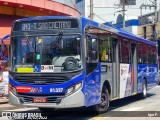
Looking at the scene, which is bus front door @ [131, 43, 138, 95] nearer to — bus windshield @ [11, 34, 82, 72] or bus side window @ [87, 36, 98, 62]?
bus side window @ [87, 36, 98, 62]

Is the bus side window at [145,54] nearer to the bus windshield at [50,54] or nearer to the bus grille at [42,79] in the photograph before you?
the bus windshield at [50,54]

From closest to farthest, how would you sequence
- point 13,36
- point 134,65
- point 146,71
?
point 13,36 < point 134,65 < point 146,71

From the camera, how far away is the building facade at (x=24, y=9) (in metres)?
23.5

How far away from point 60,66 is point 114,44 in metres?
3.91

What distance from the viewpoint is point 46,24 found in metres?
11.8

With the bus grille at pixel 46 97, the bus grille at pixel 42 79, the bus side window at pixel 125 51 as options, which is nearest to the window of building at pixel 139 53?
the bus side window at pixel 125 51

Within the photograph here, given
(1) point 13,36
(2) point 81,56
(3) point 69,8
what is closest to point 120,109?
(2) point 81,56

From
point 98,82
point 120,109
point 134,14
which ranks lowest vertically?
point 120,109

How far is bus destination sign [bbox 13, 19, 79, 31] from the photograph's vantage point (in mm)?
11641

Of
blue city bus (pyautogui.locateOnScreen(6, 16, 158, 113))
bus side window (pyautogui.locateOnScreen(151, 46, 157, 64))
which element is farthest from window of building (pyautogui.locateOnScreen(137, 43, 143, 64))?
blue city bus (pyautogui.locateOnScreen(6, 16, 158, 113))

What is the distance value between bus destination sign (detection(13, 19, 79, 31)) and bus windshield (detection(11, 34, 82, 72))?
315mm

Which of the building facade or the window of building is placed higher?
the building facade

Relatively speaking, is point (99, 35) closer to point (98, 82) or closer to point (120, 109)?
point (98, 82)

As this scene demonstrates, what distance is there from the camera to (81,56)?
11.3m
